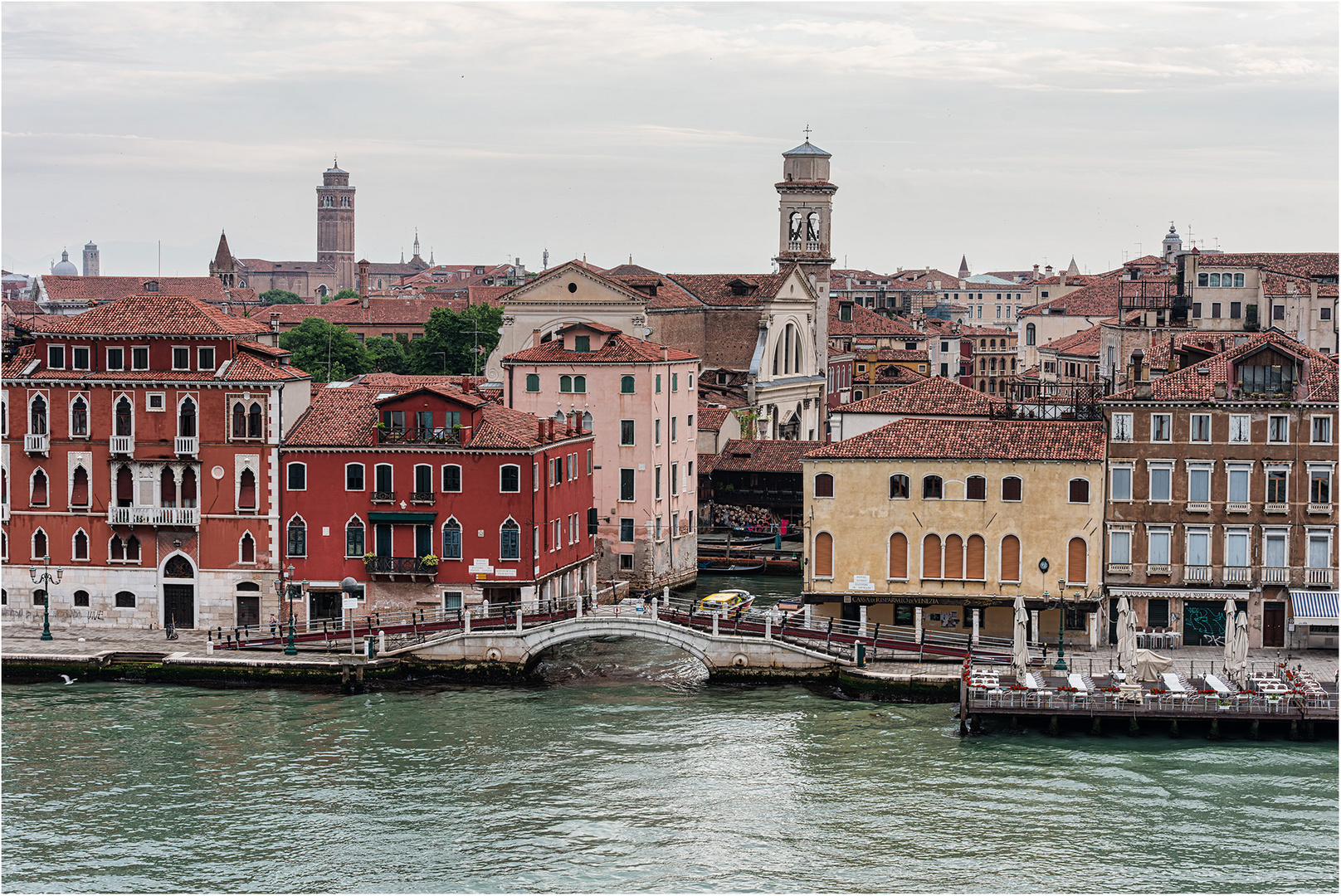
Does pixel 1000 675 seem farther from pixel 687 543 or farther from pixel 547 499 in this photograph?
pixel 687 543

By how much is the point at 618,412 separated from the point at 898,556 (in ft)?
42.0

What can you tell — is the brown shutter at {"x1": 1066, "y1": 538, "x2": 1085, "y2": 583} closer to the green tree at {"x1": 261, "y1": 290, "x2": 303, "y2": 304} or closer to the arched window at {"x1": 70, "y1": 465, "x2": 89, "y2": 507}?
the arched window at {"x1": 70, "y1": 465, "x2": 89, "y2": 507}

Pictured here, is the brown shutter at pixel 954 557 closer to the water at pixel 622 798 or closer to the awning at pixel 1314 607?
the water at pixel 622 798

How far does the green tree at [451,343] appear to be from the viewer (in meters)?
95.4

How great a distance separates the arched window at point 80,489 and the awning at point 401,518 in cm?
700

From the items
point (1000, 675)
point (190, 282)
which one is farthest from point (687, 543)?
point (190, 282)

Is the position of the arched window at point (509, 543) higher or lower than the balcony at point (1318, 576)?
higher

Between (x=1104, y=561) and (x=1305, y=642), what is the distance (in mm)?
4573

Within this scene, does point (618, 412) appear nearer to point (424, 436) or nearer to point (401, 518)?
point (424, 436)

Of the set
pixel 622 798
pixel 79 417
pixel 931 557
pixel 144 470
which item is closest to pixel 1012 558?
pixel 931 557

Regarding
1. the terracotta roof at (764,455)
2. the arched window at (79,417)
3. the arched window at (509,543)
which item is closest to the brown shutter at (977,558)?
the arched window at (509,543)

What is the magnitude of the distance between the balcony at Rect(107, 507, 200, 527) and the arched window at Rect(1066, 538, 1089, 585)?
787 inches

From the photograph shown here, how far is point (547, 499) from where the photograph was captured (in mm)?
46406

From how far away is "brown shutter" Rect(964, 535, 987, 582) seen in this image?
43156 mm
